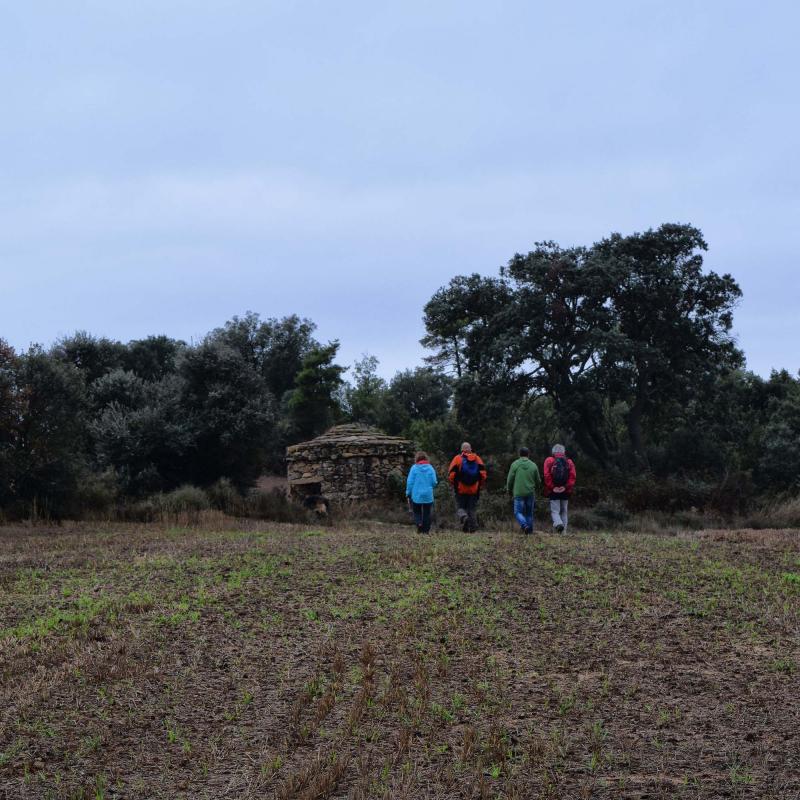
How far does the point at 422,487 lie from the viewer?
60.5 ft

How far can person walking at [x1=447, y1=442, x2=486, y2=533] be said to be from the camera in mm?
17922

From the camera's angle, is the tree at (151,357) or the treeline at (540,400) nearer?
the treeline at (540,400)

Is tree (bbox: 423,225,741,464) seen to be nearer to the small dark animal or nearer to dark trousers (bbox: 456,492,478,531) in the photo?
the small dark animal

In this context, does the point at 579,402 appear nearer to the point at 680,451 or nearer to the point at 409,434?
the point at 680,451

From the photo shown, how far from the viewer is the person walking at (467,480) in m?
17.9

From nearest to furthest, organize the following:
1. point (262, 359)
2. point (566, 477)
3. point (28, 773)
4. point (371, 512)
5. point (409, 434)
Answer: point (28, 773) → point (566, 477) → point (371, 512) → point (409, 434) → point (262, 359)

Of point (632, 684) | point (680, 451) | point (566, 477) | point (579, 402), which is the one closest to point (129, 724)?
point (632, 684)

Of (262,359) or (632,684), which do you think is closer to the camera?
(632,684)

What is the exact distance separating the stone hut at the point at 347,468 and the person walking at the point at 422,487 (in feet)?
33.1

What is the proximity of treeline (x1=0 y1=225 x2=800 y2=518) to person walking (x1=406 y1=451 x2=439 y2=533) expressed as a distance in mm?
9912

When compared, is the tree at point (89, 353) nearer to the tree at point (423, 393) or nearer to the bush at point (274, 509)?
the bush at point (274, 509)

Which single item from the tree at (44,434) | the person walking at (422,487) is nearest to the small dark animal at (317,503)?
the tree at (44,434)

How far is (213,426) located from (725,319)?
1915 cm

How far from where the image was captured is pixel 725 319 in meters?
33.8
